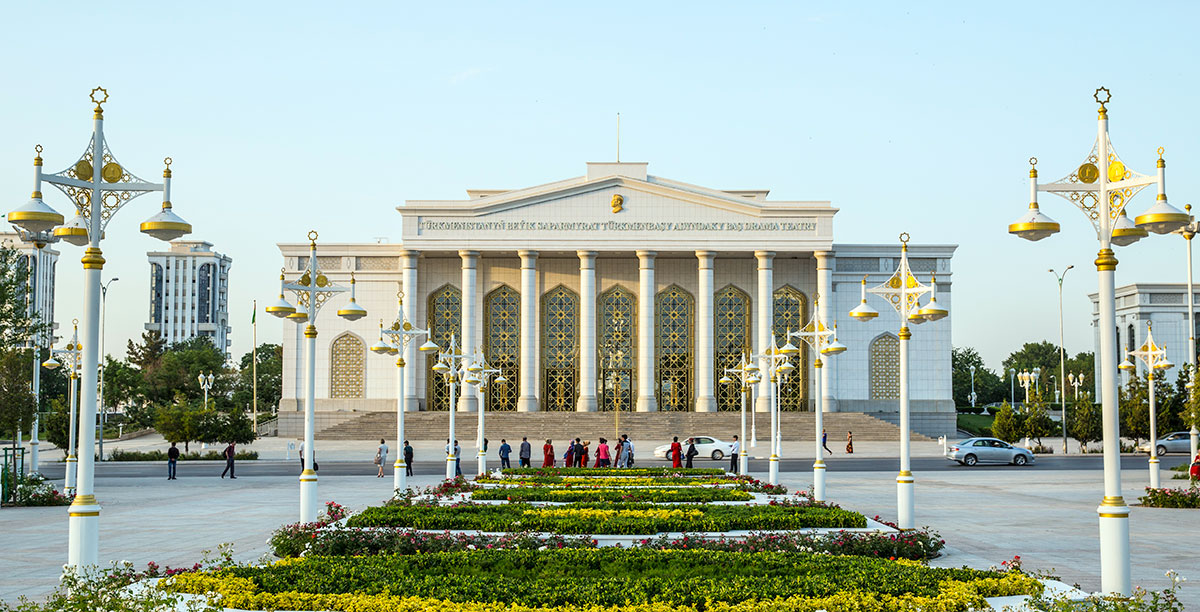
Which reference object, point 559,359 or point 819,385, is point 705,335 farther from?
point 819,385

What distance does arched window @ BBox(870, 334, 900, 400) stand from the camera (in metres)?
71.1

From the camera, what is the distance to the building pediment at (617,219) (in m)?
68.1

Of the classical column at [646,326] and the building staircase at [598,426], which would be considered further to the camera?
the classical column at [646,326]

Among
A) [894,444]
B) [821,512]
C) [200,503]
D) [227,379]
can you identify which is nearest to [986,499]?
[821,512]

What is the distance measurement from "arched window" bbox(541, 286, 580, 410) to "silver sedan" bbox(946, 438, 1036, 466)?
93.2ft

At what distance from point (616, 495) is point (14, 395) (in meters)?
18.7

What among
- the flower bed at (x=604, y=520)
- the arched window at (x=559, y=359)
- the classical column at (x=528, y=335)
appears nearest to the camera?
the flower bed at (x=604, y=520)

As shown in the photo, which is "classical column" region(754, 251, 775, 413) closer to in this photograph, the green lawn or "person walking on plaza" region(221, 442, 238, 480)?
the green lawn

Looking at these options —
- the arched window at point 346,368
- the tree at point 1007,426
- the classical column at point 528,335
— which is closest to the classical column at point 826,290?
the tree at point 1007,426

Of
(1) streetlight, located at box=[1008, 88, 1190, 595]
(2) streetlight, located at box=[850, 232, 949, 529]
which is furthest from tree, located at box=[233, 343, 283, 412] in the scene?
(1) streetlight, located at box=[1008, 88, 1190, 595]

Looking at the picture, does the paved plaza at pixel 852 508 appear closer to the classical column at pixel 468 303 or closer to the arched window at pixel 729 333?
the classical column at pixel 468 303

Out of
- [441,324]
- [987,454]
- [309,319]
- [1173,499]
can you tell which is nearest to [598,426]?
[441,324]

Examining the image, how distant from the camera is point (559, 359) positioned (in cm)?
7069

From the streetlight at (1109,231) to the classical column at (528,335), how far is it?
5627cm
